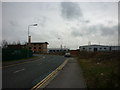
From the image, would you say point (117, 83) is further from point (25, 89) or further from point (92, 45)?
point (92, 45)

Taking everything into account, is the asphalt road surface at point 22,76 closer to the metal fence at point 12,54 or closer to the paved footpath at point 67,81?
the paved footpath at point 67,81

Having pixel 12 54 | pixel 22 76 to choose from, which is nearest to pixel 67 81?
pixel 22 76

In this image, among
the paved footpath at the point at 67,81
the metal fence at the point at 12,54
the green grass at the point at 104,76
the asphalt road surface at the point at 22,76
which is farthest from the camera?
the metal fence at the point at 12,54

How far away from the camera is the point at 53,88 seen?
6.99m

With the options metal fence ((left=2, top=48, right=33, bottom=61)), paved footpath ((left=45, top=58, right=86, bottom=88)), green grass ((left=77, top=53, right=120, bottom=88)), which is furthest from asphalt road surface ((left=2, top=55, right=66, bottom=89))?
metal fence ((left=2, top=48, right=33, bottom=61))

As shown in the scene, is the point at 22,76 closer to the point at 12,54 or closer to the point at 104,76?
the point at 104,76

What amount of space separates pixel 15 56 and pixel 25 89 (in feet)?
78.2

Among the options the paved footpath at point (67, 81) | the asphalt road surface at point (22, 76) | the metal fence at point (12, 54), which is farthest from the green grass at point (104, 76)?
the metal fence at point (12, 54)

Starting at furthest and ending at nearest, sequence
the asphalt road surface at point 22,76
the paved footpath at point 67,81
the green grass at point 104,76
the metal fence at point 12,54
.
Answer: the metal fence at point 12,54
the asphalt road surface at point 22,76
the paved footpath at point 67,81
the green grass at point 104,76

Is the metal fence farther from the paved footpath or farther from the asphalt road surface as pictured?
the paved footpath

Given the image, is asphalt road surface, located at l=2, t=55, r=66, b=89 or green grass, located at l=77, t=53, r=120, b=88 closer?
green grass, located at l=77, t=53, r=120, b=88

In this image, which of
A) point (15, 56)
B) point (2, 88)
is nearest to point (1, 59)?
point (15, 56)

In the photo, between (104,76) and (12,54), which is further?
(12,54)

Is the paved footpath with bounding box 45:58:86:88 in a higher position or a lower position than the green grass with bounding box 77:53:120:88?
lower
